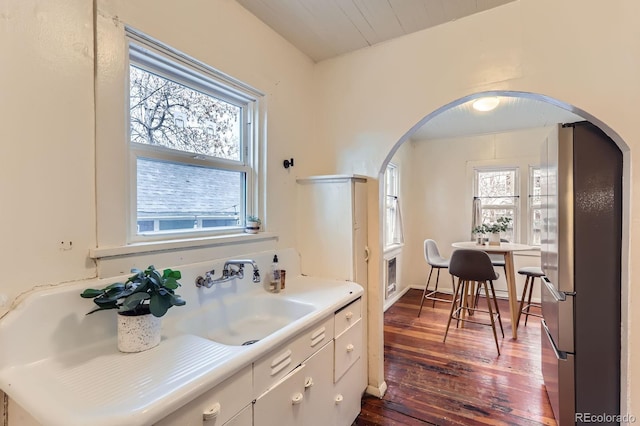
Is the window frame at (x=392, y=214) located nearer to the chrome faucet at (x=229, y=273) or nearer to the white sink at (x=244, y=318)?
the white sink at (x=244, y=318)

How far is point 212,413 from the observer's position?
2.96 ft

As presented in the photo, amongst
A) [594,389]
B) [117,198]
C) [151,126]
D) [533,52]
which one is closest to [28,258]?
[117,198]

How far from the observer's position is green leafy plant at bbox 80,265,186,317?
1035 millimetres

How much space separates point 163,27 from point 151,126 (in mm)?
450

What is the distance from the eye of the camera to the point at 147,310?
109 centimetres

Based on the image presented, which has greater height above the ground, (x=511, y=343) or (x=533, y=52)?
(x=533, y=52)

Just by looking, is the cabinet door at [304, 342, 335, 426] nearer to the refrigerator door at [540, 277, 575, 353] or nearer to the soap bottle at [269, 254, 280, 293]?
the soap bottle at [269, 254, 280, 293]

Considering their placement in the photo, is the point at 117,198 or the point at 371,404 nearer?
the point at 117,198

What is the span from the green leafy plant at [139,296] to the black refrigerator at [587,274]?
200 centimetres

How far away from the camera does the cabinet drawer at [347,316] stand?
1.66m

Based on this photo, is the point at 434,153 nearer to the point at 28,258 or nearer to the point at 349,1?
the point at 349,1

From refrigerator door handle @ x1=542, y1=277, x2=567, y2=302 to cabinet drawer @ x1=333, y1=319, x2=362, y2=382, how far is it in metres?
1.16

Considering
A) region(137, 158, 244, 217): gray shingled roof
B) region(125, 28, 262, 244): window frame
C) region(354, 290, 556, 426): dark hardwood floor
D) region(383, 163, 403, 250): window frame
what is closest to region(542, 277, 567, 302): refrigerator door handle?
region(354, 290, 556, 426): dark hardwood floor

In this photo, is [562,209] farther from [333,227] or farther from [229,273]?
[229,273]
